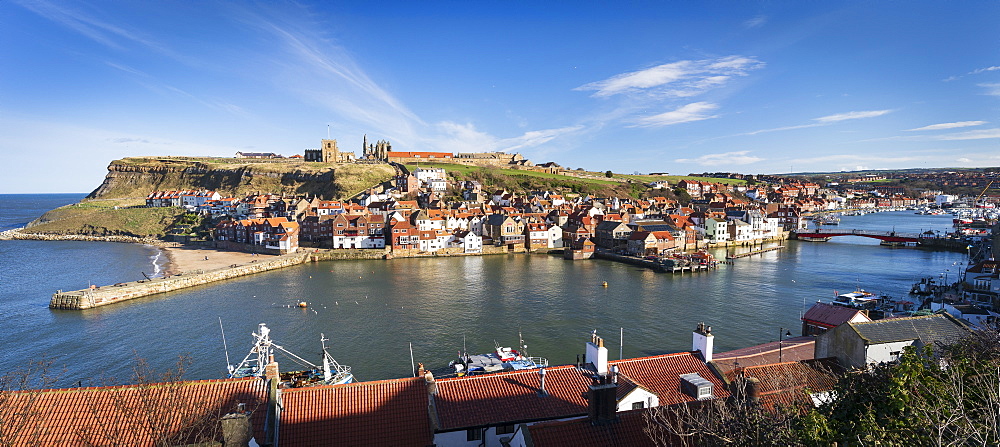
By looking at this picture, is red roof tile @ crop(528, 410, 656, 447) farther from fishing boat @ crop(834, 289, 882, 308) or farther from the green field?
the green field

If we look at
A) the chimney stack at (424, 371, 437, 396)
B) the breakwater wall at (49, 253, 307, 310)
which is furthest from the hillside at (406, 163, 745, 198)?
the chimney stack at (424, 371, 437, 396)

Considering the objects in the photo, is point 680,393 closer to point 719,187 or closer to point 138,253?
point 138,253

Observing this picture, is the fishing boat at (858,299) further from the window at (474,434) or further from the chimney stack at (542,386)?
the window at (474,434)

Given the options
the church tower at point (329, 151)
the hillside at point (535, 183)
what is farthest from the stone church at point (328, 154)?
the hillside at point (535, 183)

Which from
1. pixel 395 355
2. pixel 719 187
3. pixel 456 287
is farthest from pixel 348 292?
pixel 719 187

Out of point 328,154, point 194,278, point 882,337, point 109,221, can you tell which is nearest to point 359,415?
point 882,337
